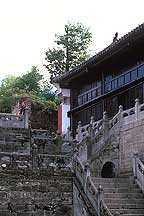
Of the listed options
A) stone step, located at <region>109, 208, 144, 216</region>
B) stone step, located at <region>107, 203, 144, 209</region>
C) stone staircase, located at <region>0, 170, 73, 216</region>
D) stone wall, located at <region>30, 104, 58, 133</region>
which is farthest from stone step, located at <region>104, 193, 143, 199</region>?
stone wall, located at <region>30, 104, 58, 133</region>

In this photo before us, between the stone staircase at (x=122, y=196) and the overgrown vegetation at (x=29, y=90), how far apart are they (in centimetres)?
1870

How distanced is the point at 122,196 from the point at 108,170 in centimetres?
371

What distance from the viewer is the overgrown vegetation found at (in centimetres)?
3706

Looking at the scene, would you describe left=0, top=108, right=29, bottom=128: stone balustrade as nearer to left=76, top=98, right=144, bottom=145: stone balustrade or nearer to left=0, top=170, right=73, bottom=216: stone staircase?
left=76, top=98, right=144, bottom=145: stone balustrade

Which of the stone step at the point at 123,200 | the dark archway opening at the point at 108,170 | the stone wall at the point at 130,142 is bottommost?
the stone step at the point at 123,200

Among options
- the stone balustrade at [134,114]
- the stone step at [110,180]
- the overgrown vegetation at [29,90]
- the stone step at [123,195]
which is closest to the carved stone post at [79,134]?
the stone balustrade at [134,114]

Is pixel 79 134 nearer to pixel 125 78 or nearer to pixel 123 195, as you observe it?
pixel 125 78

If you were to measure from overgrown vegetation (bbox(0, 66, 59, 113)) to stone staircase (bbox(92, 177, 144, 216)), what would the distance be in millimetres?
18703

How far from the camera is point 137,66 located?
22.3 metres

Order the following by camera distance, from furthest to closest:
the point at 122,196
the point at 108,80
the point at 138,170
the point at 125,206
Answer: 1. the point at 108,80
2. the point at 138,170
3. the point at 122,196
4. the point at 125,206

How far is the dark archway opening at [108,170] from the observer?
2042 centimetres

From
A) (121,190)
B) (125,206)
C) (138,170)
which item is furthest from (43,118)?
(125,206)

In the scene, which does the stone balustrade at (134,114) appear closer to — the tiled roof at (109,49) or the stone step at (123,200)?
the tiled roof at (109,49)

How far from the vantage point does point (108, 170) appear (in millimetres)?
20734
